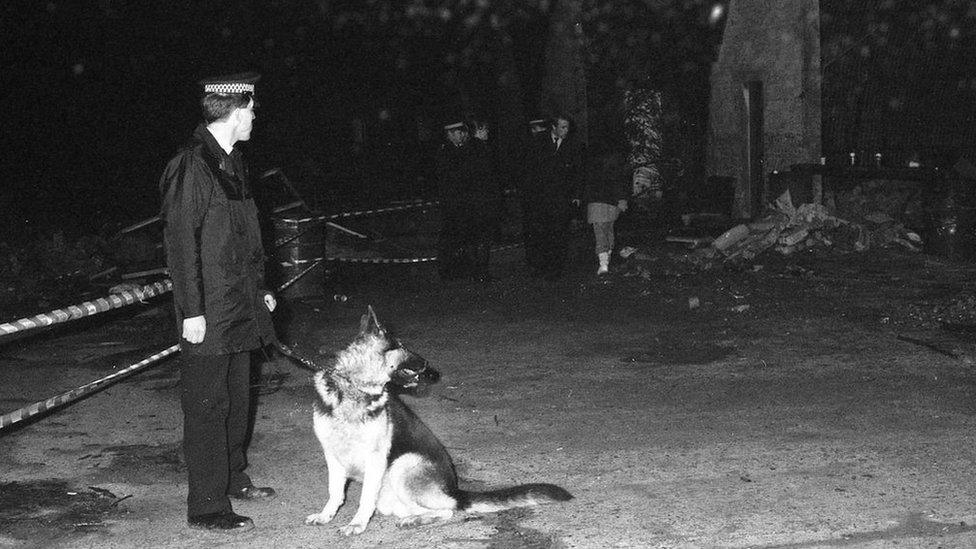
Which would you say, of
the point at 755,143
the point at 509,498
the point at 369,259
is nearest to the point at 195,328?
the point at 509,498

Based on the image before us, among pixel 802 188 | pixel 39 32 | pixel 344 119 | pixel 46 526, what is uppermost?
pixel 39 32

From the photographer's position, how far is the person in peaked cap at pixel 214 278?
467 cm

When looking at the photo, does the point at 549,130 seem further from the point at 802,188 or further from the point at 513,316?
the point at 802,188

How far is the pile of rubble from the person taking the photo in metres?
13.8

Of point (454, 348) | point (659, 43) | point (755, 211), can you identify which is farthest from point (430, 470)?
point (659, 43)

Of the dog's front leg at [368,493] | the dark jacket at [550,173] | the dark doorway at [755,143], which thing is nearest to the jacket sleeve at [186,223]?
the dog's front leg at [368,493]

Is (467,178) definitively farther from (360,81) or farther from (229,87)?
(229,87)

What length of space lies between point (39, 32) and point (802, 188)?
1202cm

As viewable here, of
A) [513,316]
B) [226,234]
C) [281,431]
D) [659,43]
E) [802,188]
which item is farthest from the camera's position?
[659,43]

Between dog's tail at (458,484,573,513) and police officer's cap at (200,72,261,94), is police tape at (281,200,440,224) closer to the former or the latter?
police officer's cap at (200,72,261,94)

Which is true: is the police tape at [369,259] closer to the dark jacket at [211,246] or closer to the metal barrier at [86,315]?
the metal barrier at [86,315]

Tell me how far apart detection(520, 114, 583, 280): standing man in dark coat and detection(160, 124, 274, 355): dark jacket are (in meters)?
7.96

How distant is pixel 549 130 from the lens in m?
12.7

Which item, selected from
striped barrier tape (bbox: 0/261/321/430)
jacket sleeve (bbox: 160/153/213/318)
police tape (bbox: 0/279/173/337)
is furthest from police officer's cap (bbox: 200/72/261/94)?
striped barrier tape (bbox: 0/261/321/430)
